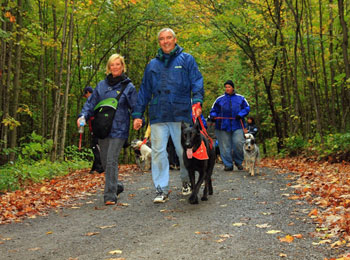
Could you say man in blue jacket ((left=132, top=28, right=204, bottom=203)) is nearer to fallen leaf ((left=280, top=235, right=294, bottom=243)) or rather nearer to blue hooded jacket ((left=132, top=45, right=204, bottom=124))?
blue hooded jacket ((left=132, top=45, right=204, bottom=124))

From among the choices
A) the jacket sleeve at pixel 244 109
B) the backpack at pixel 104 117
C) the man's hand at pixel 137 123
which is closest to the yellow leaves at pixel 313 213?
the man's hand at pixel 137 123

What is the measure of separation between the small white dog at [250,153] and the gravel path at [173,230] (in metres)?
2.74

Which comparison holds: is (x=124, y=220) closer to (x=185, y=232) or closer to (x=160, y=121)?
(x=185, y=232)

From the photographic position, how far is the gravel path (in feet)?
12.5

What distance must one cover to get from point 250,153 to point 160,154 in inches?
176

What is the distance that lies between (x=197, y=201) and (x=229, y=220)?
1199 mm

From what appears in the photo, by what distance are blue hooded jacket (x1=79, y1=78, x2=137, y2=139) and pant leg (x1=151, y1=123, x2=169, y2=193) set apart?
547 mm

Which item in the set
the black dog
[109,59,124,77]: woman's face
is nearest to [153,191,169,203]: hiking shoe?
the black dog

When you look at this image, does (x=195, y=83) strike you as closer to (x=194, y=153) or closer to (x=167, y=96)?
(x=167, y=96)

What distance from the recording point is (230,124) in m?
11.3

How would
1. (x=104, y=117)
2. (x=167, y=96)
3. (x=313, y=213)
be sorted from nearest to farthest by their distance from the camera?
(x=313, y=213), (x=167, y=96), (x=104, y=117)

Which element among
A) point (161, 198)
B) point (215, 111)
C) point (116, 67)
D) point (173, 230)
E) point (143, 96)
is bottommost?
point (173, 230)

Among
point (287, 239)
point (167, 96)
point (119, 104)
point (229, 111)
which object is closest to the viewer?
point (287, 239)

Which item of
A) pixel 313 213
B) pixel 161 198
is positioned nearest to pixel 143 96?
pixel 161 198
